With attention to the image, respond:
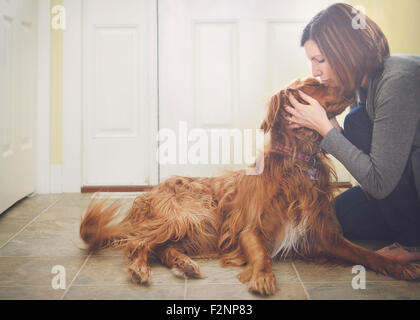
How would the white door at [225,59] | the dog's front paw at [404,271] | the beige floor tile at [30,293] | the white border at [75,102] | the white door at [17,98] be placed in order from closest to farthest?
the beige floor tile at [30,293]
the dog's front paw at [404,271]
the white door at [17,98]
the white door at [225,59]
the white border at [75,102]

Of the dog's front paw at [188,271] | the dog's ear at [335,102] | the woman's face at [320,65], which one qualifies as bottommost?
the dog's front paw at [188,271]

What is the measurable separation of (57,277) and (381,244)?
1.15 metres

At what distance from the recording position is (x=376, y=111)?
1.34 meters

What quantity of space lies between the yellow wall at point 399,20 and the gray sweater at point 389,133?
61cm

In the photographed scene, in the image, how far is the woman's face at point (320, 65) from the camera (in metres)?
1.37

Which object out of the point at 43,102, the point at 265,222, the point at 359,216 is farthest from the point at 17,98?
the point at 359,216

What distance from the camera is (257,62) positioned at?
2.29m

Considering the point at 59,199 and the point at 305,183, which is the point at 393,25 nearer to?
the point at 305,183

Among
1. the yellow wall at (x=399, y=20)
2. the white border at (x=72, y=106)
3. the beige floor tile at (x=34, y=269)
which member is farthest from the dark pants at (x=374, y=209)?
the white border at (x=72, y=106)

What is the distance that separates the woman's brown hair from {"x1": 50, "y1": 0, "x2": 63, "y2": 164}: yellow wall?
165cm

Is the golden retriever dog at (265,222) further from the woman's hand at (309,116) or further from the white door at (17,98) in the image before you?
the white door at (17,98)

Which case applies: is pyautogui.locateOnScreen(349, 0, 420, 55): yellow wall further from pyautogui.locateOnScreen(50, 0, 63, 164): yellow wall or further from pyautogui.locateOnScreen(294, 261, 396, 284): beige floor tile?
pyautogui.locateOnScreen(50, 0, 63, 164): yellow wall

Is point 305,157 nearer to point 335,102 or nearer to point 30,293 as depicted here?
point 335,102

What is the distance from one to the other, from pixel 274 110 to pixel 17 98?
1465mm
